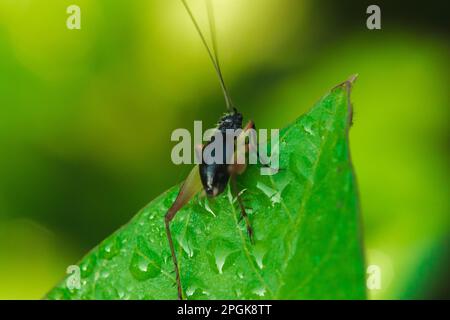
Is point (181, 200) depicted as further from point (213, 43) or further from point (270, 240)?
point (213, 43)

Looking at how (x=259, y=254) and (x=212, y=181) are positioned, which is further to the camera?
(x=212, y=181)

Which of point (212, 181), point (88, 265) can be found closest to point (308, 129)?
point (212, 181)

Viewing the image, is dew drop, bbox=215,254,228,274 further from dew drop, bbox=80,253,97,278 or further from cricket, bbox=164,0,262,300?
dew drop, bbox=80,253,97,278

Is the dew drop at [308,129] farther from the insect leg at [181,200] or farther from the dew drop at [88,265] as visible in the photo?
the dew drop at [88,265]

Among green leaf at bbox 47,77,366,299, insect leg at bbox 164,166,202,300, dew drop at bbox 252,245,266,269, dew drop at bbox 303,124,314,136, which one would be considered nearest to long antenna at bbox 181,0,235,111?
insect leg at bbox 164,166,202,300

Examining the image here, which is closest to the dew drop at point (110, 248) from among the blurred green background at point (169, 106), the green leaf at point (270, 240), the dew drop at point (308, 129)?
the green leaf at point (270, 240)
